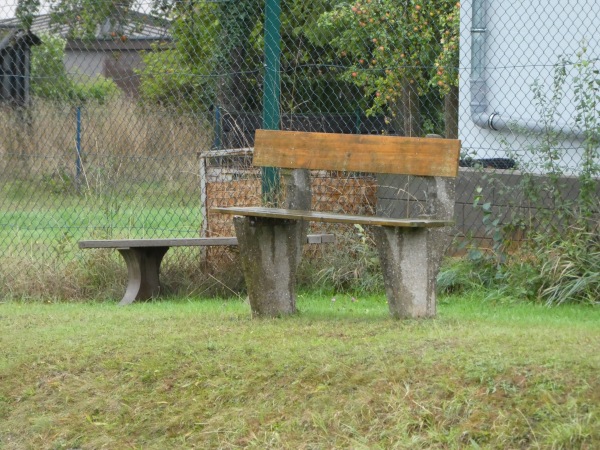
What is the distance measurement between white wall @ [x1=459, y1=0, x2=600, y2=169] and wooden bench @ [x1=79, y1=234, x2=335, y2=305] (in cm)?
184

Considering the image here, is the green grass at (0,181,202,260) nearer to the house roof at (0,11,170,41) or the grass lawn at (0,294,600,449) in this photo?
the house roof at (0,11,170,41)

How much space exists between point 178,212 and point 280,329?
3665mm

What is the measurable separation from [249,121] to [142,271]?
176cm

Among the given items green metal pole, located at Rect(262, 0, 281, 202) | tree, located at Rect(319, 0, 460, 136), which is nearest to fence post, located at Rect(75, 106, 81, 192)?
green metal pole, located at Rect(262, 0, 281, 202)

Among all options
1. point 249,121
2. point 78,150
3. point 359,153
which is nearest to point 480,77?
point 249,121

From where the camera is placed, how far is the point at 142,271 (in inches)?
327

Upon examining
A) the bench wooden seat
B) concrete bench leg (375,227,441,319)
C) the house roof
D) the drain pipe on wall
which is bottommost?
concrete bench leg (375,227,441,319)

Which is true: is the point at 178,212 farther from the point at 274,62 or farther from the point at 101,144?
the point at 274,62

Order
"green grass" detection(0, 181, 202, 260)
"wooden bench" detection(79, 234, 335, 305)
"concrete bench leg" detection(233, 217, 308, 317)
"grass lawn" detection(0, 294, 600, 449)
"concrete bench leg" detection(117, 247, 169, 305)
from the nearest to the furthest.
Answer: "grass lawn" detection(0, 294, 600, 449) → "concrete bench leg" detection(233, 217, 308, 317) → "wooden bench" detection(79, 234, 335, 305) → "concrete bench leg" detection(117, 247, 169, 305) → "green grass" detection(0, 181, 202, 260)

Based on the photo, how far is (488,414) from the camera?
14.1ft

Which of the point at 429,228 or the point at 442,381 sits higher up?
the point at 429,228

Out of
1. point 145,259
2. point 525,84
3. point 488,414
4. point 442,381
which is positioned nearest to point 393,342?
point 442,381

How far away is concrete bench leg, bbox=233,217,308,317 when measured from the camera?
6.38 m

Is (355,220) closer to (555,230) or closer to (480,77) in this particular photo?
(555,230)
